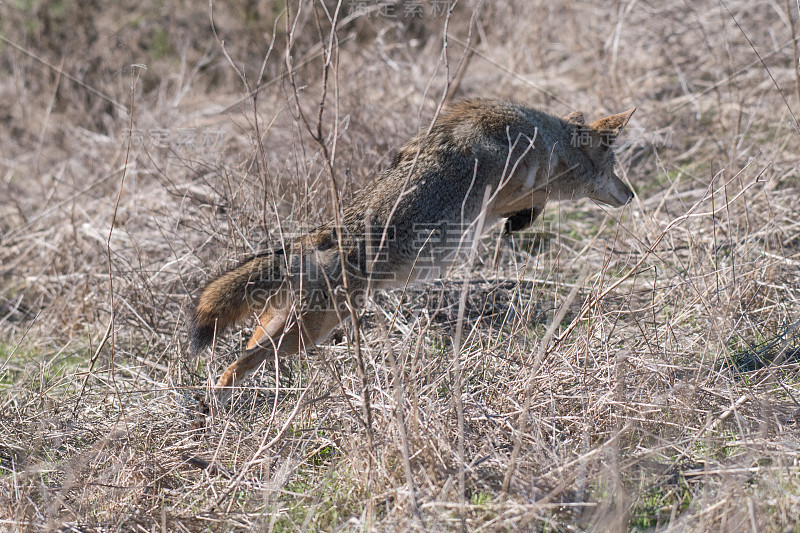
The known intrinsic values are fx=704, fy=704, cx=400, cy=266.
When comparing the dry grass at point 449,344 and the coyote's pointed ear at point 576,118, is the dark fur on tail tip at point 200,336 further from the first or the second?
the coyote's pointed ear at point 576,118

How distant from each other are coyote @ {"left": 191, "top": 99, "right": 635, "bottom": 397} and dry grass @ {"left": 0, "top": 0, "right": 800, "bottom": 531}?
0.26 m

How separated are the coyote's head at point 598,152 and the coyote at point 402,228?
0.46 feet

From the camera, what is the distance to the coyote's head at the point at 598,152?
498 centimetres

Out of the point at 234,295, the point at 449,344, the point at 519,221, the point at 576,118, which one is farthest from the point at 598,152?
the point at 234,295

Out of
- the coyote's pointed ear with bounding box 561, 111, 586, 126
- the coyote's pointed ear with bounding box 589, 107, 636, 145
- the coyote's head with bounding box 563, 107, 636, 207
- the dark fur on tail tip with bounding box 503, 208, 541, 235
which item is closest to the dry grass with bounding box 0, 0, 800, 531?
the dark fur on tail tip with bounding box 503, 208, 541, 235

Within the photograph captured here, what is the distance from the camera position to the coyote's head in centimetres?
498

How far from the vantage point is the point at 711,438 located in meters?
3.26

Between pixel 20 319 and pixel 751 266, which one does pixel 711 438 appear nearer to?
pixel 751 266

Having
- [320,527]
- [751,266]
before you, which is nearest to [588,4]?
[751,266]

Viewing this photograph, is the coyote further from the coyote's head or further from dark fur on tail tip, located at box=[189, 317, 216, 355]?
the coyote's head

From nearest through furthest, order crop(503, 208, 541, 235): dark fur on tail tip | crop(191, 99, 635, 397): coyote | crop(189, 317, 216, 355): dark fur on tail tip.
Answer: crop(189, 317, 216, 355): dark fur on tail tip → crop(191, 99, 635, 397): coyote → crop(503, 208, 541, 235): dark fur on tail tip

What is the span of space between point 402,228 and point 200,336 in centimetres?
127

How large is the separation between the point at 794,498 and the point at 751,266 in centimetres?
223

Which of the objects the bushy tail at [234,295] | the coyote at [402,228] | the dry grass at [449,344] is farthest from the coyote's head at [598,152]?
the bushy tail at [234,295]
